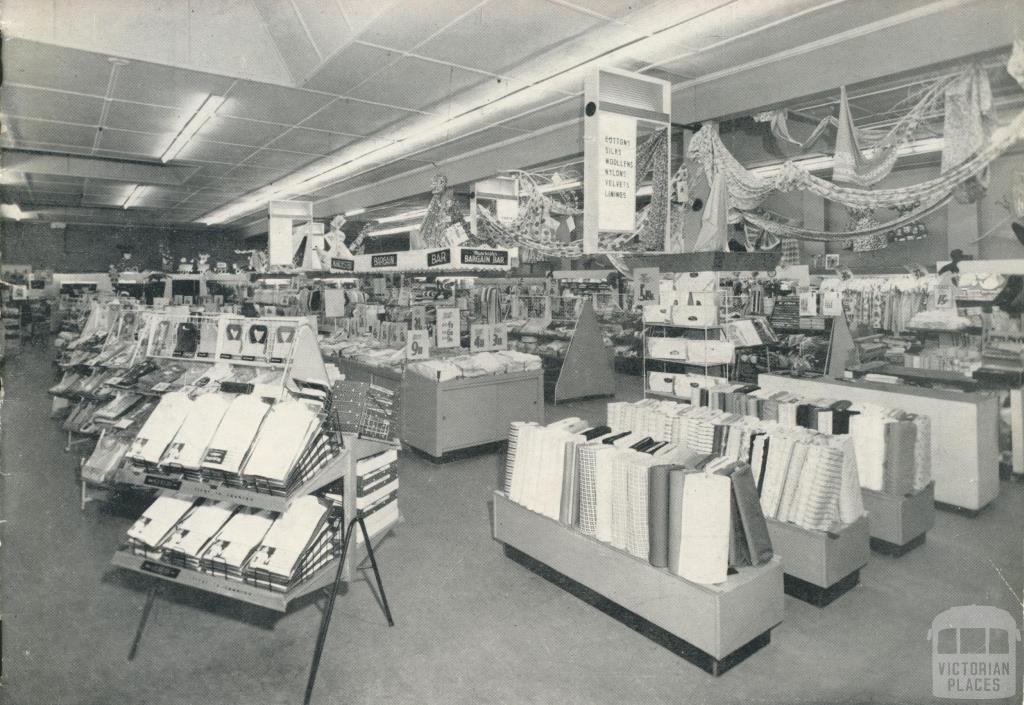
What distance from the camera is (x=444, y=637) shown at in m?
3.21

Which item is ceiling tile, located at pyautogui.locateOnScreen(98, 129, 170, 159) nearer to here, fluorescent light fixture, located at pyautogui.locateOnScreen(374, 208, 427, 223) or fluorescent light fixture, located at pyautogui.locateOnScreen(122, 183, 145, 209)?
fluorescent light fixture, located at pyautogui.locateOnScreen(122, 183, 145, 209)

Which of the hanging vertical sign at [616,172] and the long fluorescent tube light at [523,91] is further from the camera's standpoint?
the long fluorescent tube light at [523,91]

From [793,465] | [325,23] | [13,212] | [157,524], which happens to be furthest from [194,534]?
[13,212]

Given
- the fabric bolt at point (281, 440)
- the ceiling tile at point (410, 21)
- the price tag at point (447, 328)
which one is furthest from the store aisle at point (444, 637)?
the ceiling tile at point (410, 21)

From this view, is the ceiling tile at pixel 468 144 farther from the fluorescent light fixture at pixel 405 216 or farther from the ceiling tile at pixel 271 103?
the fluorescent light fixture at pixel 405 216

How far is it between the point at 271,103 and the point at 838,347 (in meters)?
7.40

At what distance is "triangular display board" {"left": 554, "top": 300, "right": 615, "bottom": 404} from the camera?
9.43 m

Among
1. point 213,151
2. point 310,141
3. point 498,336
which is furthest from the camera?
point 213,151

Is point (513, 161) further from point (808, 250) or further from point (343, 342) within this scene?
point (808, 250)

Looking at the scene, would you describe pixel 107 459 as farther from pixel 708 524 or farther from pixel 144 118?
pixel 144 118

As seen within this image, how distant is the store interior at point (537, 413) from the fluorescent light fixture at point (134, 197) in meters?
3.42

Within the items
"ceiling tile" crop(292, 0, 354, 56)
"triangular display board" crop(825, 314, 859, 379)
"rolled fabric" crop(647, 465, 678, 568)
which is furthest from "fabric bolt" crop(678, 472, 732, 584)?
"triangular display board" crop(825, 314, 859, 379)

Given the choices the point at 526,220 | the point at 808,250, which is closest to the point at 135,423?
the point at 526,220

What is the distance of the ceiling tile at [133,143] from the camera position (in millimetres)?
8203
